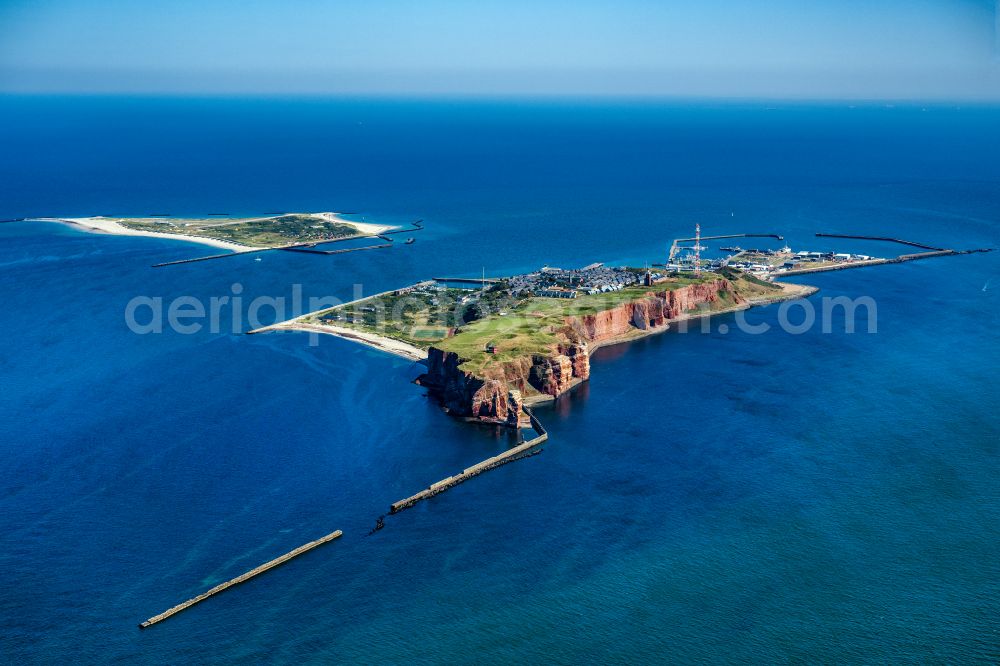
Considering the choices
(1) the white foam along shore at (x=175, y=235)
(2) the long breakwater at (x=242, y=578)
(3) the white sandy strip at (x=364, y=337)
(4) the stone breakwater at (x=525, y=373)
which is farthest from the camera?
(1) the white foam along shore at (x=175, y=235)

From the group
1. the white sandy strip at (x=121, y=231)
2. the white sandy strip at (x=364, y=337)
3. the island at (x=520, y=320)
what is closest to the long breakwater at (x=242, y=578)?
the island at (x=520, y=320)

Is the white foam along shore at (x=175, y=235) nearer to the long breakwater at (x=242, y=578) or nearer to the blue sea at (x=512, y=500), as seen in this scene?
the blue sea at (x=512, y=500)

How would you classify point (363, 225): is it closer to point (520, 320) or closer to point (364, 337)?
point (364, 337)

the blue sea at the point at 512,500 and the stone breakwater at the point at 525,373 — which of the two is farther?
the stone breakwater at the point at 525,373

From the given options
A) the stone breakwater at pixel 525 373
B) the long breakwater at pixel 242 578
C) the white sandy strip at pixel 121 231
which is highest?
the white sandy strip at pixel 121 231

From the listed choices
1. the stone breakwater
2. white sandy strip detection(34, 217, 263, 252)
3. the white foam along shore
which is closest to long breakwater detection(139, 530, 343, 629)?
the stone breakwater

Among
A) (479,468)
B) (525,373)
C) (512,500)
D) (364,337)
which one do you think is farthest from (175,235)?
(512,500)
